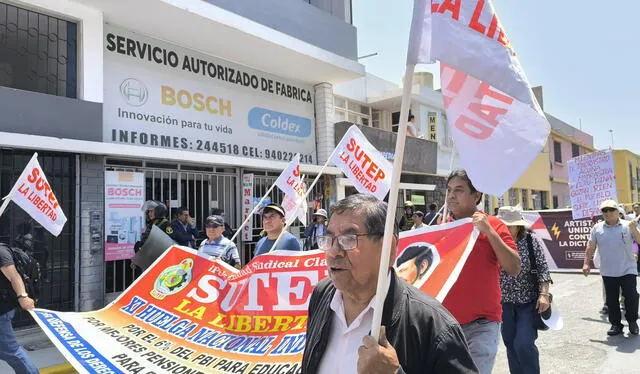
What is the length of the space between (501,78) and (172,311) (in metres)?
3.30

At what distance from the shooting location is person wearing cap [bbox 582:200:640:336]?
6.61 metres

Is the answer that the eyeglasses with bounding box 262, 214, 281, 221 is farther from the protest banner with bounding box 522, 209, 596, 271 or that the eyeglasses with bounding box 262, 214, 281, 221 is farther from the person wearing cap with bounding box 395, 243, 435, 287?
the protest banner with bounding box 522, 209, 596, 271

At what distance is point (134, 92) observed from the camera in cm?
947

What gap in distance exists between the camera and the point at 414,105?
19.0 m

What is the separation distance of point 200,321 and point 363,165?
3.22 m

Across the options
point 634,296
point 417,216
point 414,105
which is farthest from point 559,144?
point 634,296

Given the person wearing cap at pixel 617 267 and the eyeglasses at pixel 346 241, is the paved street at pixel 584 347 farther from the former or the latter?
the eyeglasses at pixel 346 241

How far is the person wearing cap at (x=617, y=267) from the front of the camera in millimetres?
6613

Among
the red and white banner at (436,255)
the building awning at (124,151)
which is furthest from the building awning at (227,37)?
the red and white banner at (436,255)

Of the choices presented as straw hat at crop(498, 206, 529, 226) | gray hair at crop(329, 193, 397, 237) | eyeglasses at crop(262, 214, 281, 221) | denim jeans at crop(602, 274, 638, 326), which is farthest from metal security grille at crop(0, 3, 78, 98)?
denim jeans at crop(602, 274, 638, 326)

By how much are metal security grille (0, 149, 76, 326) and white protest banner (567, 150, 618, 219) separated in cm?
937

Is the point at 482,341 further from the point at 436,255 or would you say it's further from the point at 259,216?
the point at 259,216

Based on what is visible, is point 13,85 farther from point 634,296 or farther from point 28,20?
point 634,296

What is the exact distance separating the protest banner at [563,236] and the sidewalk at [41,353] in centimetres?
1109
